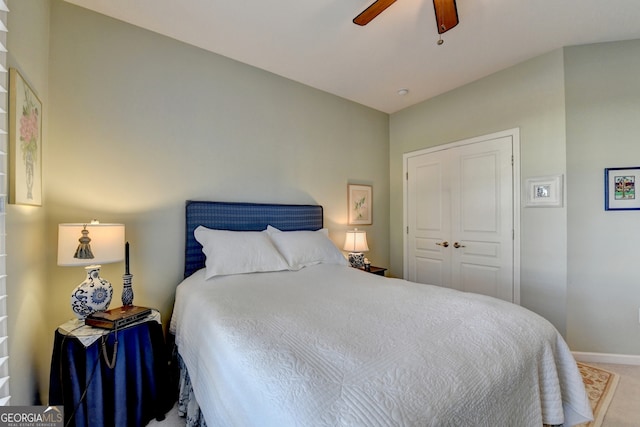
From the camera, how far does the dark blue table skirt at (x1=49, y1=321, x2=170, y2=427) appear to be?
1.42 metres

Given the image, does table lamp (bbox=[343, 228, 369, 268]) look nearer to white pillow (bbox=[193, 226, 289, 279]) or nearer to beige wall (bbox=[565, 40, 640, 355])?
white pillow (bbox=[193, 226, 289, 279])

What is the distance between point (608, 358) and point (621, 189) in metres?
1.46

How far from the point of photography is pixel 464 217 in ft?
10.4

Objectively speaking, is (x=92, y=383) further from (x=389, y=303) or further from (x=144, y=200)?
(x=389, y=303)

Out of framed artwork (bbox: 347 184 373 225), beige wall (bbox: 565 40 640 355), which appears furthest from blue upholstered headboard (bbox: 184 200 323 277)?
beige wall (bbox: 565 40 640 355)

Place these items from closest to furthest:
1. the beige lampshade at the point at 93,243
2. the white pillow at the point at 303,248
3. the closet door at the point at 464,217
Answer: the beige lampshade at the point at 93,243 < the white pillow at the point at 303,248 < the closet door at the point at 464,217

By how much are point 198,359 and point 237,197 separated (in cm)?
154

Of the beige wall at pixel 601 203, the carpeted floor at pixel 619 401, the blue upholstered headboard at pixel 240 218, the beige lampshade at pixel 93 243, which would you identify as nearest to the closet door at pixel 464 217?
the beige wall at pixel 601 203

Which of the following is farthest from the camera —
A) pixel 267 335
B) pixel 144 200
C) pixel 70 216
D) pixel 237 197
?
pixel 237 197

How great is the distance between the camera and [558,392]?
123 cm

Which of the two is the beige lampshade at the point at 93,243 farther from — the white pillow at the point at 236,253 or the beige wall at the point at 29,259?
the white pillow at the point at 236,253

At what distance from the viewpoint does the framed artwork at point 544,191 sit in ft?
8.19

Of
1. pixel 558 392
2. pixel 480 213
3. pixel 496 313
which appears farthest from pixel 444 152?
pixel 558 392

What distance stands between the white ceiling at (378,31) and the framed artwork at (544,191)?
1.17 meters
